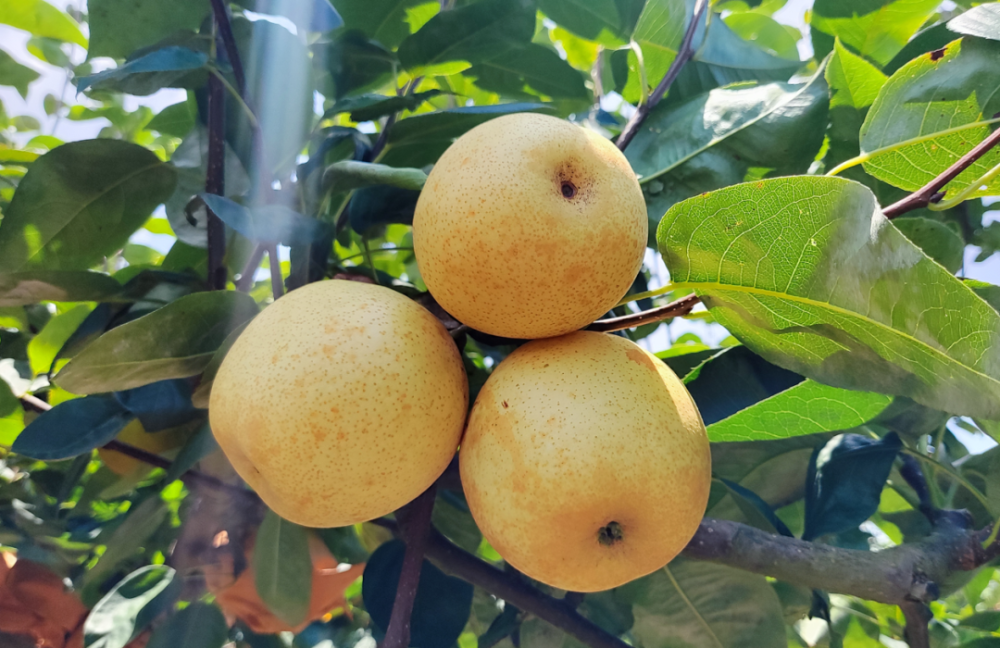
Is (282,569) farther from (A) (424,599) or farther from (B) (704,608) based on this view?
(B) (704,608)

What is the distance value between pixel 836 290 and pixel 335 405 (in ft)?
1.58

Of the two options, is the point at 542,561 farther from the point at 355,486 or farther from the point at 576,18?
the point at 576,18

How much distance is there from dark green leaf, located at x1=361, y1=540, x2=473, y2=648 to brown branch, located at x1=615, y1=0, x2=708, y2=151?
73 cm

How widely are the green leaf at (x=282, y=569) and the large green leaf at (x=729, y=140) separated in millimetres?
779

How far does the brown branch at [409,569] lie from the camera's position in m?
0.73

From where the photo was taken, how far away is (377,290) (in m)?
0.75

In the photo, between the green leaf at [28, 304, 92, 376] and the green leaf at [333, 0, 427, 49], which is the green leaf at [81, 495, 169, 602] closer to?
the green leaf at [28, 304, 92, 376]

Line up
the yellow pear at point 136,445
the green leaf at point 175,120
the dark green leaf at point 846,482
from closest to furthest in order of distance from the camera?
the dark green leaf at point 846,482, the yellow pear at point 136,445, the green leaf at point 175,120

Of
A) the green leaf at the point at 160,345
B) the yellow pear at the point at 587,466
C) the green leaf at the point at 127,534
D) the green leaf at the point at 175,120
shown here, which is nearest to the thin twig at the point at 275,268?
the green leaf at the point at 160,345

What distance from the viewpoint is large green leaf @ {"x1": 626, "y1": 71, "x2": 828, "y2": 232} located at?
91 centimetres

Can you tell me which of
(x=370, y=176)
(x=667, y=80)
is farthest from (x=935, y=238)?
(x=370, y=176)

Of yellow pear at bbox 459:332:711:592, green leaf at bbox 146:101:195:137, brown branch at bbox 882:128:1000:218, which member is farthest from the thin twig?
brown branch at bbox 882:128:1000:218

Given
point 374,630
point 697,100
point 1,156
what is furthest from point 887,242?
point 1,156

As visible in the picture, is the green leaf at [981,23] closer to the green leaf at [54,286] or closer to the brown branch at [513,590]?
the brown branch at [513,590]
